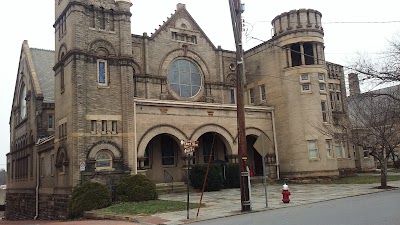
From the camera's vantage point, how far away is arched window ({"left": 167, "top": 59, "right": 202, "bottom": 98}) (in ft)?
107

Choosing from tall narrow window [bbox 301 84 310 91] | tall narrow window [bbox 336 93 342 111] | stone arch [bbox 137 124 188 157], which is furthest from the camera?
tall narrow window [bbox 336 93 342 111]

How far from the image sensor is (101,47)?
25.1 metres

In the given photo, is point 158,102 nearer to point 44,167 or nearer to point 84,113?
point 84,113

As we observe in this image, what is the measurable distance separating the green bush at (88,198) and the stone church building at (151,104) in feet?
4.60

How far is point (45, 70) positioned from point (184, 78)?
43.5 feet

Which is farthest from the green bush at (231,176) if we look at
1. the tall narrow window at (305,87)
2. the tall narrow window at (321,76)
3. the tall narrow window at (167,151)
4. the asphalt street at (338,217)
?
the asphalt street at (338,217)

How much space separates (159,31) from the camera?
32.0 meters

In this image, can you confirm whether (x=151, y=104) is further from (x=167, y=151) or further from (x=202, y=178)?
(x=202, y=178)

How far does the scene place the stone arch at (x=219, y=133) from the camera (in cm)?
2847

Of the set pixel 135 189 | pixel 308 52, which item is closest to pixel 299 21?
pixel 308 52

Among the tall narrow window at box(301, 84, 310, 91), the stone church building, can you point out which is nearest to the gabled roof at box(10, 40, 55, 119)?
the stone church building

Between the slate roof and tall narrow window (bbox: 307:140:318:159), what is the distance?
2065 cm

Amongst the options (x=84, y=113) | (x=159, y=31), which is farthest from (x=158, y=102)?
(x=159, y=31)

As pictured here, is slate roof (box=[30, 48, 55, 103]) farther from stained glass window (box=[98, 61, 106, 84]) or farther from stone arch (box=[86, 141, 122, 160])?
stone arch (box=[86, 141, 122, 160])
